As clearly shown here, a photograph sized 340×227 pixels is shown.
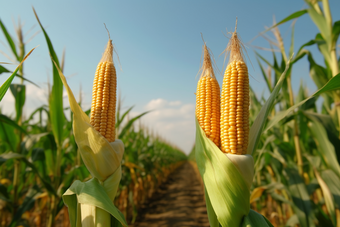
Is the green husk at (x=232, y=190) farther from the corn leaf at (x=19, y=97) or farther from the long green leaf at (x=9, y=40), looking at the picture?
the long green leaf at (x=9, y=40)

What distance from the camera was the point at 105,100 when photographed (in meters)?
1.18

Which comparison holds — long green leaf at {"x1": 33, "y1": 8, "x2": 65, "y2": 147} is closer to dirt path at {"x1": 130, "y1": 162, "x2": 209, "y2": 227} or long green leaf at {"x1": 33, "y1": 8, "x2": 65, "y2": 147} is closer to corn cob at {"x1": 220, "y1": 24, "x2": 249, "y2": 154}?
corn cob at {"x1": 220, "y1": 24, "x2": 249, "y2": 154}

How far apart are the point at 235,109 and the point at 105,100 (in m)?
Answer: 0.73

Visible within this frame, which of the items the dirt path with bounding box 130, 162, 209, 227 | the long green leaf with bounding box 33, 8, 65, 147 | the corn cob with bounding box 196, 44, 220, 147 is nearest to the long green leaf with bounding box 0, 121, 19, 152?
the long green leaf with bounding box 33, 8, 65, 147

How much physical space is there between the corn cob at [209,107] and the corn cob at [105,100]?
503 mm

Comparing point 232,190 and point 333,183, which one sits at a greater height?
point 232,190

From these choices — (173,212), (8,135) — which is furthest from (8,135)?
(173,212)

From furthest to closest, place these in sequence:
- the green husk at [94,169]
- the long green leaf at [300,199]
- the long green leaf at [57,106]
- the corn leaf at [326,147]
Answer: the long green leaf at [300,199] < the corn leaf at [326,147] < the long green leaf at [57,106] < the green husk at [94,169]

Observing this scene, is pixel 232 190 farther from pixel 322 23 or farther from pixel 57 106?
pixel 322 23

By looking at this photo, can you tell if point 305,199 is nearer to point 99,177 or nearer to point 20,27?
point 99,177

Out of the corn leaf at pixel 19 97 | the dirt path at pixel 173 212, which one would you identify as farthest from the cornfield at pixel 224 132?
the dirt path at pixel 173 212

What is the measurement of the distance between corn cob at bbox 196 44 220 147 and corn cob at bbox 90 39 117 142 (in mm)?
503

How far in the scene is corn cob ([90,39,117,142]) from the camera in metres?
1.13

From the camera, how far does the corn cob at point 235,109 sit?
3.14 feet
